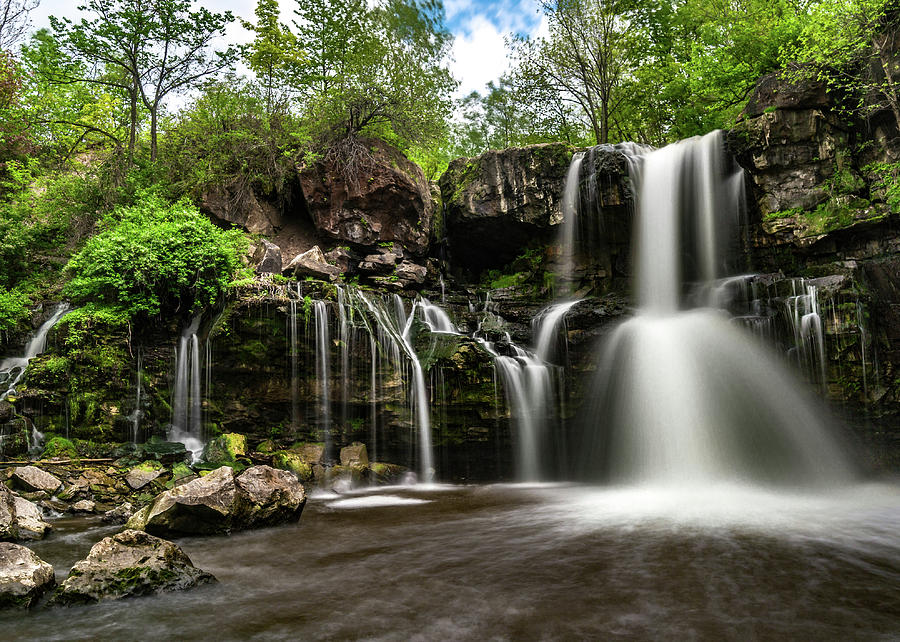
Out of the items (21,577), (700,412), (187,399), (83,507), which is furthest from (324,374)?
(700,412)

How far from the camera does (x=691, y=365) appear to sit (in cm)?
1180

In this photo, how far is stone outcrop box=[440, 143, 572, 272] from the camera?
17312 mm

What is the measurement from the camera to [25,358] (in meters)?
12.5

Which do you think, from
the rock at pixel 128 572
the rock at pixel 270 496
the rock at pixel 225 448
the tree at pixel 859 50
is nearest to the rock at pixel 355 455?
the rock at pixel 225 448

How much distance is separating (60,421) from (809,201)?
19.8m

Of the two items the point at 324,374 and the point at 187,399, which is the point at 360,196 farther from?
the point at 187,399

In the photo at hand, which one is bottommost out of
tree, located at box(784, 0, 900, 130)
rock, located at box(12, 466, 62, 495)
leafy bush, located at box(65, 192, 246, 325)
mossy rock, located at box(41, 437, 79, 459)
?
rock, located at box(12, 466, 62, 495)

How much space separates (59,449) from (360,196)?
11.0m

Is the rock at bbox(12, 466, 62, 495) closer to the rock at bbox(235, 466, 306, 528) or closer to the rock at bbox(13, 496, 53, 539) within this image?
the rock at bbox(13, 496, 53, 539)

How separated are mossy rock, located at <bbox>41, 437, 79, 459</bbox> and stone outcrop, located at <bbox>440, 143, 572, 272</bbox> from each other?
1321 cm

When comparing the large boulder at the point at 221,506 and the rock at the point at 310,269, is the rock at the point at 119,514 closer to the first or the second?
the large boulder at the point at 221,506

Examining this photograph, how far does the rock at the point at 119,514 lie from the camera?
7582 millimetres

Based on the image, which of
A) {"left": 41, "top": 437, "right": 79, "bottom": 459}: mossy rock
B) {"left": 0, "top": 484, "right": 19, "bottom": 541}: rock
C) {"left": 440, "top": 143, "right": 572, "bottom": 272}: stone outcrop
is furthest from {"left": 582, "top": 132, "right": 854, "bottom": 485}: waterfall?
{"left": 41, "top": 437, "right": 79, "bottom": 459}: mossy rock

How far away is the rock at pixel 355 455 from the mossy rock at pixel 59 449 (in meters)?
5.48
